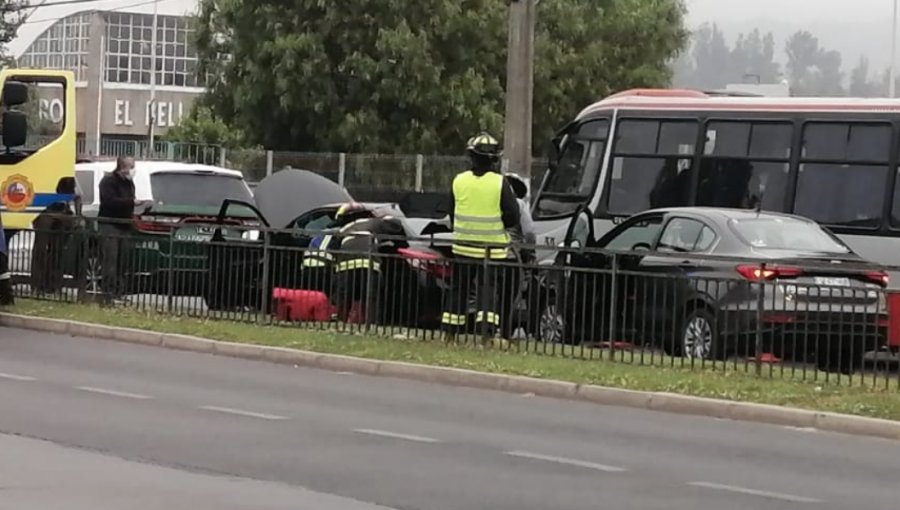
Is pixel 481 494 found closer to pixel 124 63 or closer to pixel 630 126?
pixel 630 126

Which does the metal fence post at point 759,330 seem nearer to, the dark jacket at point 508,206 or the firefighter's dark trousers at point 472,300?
the dark jacket at point 508,206

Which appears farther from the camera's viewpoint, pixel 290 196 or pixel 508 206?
pixel 290 196

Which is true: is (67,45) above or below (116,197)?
above

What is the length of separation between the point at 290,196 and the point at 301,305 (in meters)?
4.72

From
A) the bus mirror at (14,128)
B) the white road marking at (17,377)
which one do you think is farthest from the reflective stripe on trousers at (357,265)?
the bus mirror at (14,128)

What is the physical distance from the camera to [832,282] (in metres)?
15.0

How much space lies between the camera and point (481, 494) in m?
9.40

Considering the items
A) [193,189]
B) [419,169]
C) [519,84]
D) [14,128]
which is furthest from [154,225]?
[419,169]

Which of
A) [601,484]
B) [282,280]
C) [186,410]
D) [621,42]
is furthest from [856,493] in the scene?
[621,42]

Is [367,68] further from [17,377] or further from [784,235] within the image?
[17,377]

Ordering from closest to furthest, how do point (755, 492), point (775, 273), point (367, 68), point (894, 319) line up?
1. point (755, 492)
2. point (894, 319)
3. point (775, 273)
4. point (367, 68)

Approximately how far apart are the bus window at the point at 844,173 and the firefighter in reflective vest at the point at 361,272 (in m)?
5.55

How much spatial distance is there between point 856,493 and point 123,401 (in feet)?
18.9

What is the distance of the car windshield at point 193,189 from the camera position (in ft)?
73.1
